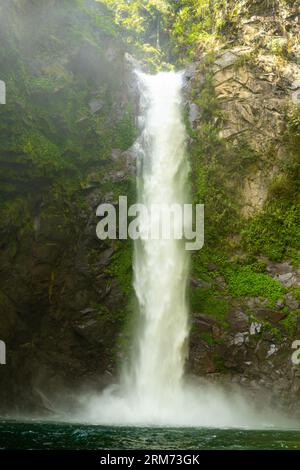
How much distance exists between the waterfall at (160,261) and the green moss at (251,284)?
1.62m

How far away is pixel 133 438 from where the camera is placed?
9492 mm

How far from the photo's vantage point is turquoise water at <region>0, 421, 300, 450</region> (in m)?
8.58

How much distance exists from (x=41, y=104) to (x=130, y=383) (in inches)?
396

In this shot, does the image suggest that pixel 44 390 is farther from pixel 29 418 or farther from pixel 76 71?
pixel 76 71

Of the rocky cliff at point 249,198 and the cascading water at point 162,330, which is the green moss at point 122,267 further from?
the rocky cliff at point 249,198

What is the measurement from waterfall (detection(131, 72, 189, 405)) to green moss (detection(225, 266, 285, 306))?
1616mm

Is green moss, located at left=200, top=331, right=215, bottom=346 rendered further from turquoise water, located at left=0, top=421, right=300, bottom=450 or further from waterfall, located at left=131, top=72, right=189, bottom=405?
turquoise water, located at left=0, top=421, right=300, bottom=450

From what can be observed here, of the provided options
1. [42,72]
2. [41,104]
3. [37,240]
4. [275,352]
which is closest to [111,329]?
[37,240]

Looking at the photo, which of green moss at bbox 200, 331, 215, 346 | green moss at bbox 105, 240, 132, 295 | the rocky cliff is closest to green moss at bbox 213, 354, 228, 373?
the rocky cliff

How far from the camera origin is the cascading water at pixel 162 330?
14.0 meters

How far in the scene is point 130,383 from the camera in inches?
583

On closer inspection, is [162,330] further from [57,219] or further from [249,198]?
[249,198]

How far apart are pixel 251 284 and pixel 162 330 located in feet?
10.8

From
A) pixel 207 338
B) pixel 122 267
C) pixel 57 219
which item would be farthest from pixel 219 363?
pixel 57 219
